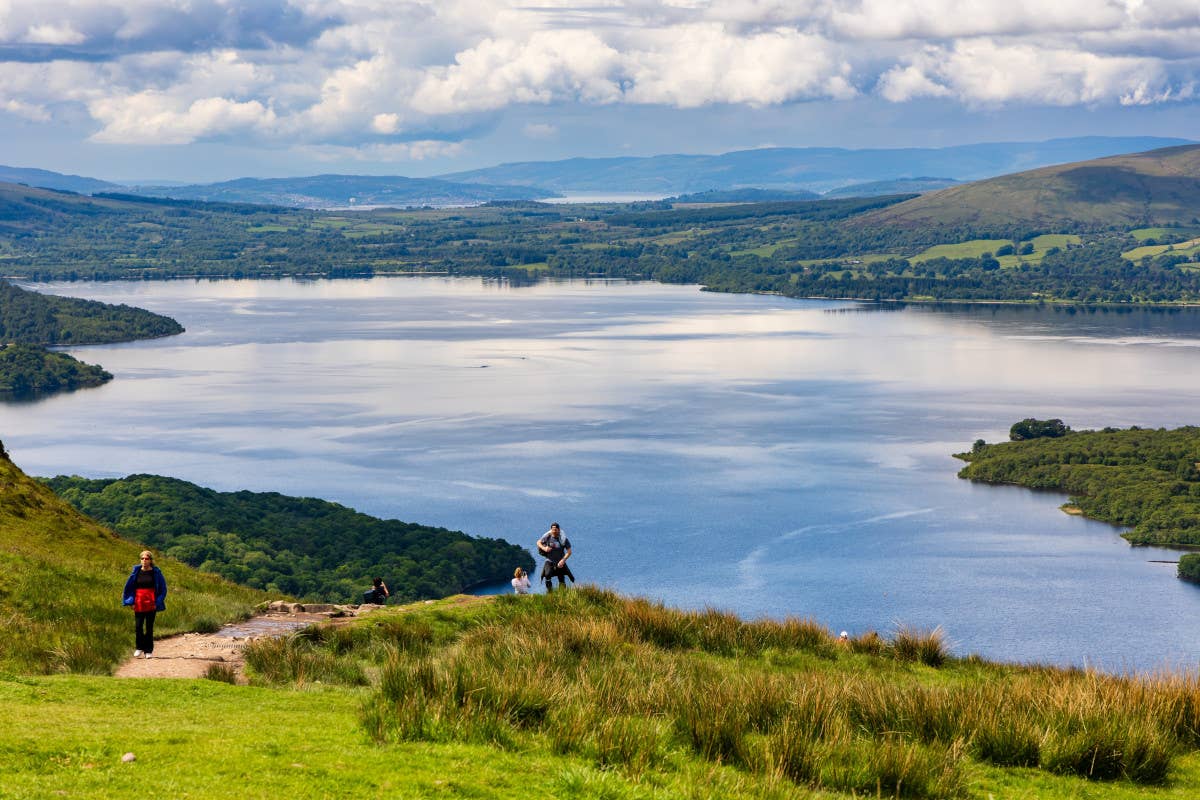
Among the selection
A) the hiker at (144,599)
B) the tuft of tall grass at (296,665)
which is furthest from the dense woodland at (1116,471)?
the hiker at (144,599)

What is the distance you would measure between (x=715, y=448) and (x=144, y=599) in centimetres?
9946

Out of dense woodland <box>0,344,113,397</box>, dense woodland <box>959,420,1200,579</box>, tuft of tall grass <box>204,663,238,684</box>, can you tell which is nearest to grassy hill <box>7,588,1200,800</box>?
tuft of tall grass <box>204,663,238,684</box>

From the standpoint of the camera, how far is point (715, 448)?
113688 mm

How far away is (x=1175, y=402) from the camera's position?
131m

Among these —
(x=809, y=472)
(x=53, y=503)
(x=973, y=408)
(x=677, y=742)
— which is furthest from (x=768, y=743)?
(x=973, y=408)

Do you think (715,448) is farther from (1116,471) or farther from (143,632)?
(143,632)

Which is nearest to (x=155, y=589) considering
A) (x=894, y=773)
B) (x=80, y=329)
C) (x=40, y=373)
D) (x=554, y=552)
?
(x=554, y=552)

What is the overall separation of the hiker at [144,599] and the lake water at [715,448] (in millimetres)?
51372

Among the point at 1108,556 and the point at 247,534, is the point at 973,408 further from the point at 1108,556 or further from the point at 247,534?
the point at 247,534

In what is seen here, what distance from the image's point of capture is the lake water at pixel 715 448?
252ft

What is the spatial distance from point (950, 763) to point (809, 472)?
3748 inches

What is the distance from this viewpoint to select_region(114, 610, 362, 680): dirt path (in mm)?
14820

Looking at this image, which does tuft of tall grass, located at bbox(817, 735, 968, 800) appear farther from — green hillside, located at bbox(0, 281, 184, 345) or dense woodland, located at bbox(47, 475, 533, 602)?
green hillside, located at bbox(0, 281, 184, 345)

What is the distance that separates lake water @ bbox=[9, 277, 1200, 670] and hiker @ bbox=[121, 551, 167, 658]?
51.4 m
